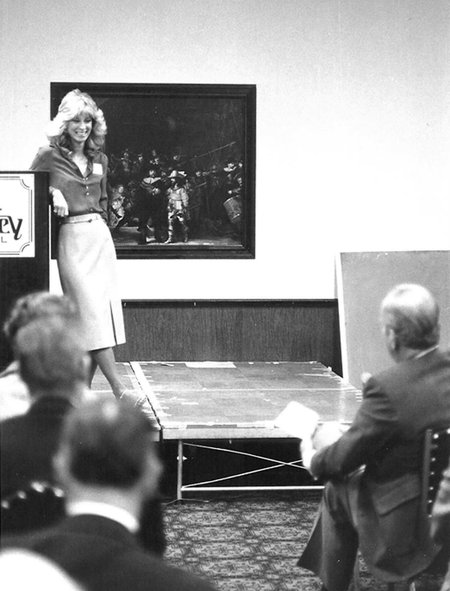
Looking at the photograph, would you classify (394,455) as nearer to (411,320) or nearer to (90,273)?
(411,320)

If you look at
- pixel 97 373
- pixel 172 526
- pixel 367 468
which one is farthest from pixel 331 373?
pixel 367 468

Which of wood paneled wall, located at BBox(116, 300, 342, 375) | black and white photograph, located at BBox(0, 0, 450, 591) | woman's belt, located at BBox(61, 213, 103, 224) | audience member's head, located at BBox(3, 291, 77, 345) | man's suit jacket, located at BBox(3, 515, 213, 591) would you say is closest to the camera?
man's suit jacket, located at BBox(3, 515, 213, 591)

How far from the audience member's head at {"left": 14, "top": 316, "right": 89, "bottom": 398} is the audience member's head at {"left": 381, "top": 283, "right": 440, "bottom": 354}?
1348 millimetres

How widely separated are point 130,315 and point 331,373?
173cm

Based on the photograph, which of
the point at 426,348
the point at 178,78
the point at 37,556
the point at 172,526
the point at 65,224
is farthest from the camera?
the point at 178,78

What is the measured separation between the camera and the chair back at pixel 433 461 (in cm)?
392

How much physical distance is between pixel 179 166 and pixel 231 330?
1420 mm

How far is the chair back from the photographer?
392cm

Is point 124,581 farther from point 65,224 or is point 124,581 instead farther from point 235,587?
point 65,224

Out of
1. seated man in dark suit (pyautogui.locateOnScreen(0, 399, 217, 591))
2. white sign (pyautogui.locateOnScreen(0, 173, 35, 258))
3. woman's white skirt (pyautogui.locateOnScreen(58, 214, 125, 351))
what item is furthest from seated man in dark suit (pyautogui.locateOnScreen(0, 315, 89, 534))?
woman's white skirt (pyautogui.locateOnScreen(58, 214, 125, 351))

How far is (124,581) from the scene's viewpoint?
165 cm

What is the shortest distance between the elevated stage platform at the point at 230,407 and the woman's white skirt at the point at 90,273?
24.7 inches

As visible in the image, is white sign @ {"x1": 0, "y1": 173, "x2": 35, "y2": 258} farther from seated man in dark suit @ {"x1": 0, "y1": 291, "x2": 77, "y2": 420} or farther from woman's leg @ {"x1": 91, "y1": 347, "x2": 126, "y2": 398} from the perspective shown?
seated man in dark suit @ {"x1": 0, "y1": 291, "x2": 77, "y2": 420}

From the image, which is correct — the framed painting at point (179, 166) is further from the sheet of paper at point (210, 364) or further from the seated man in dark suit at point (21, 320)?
the seated man in dark suit at point (21, 320)
